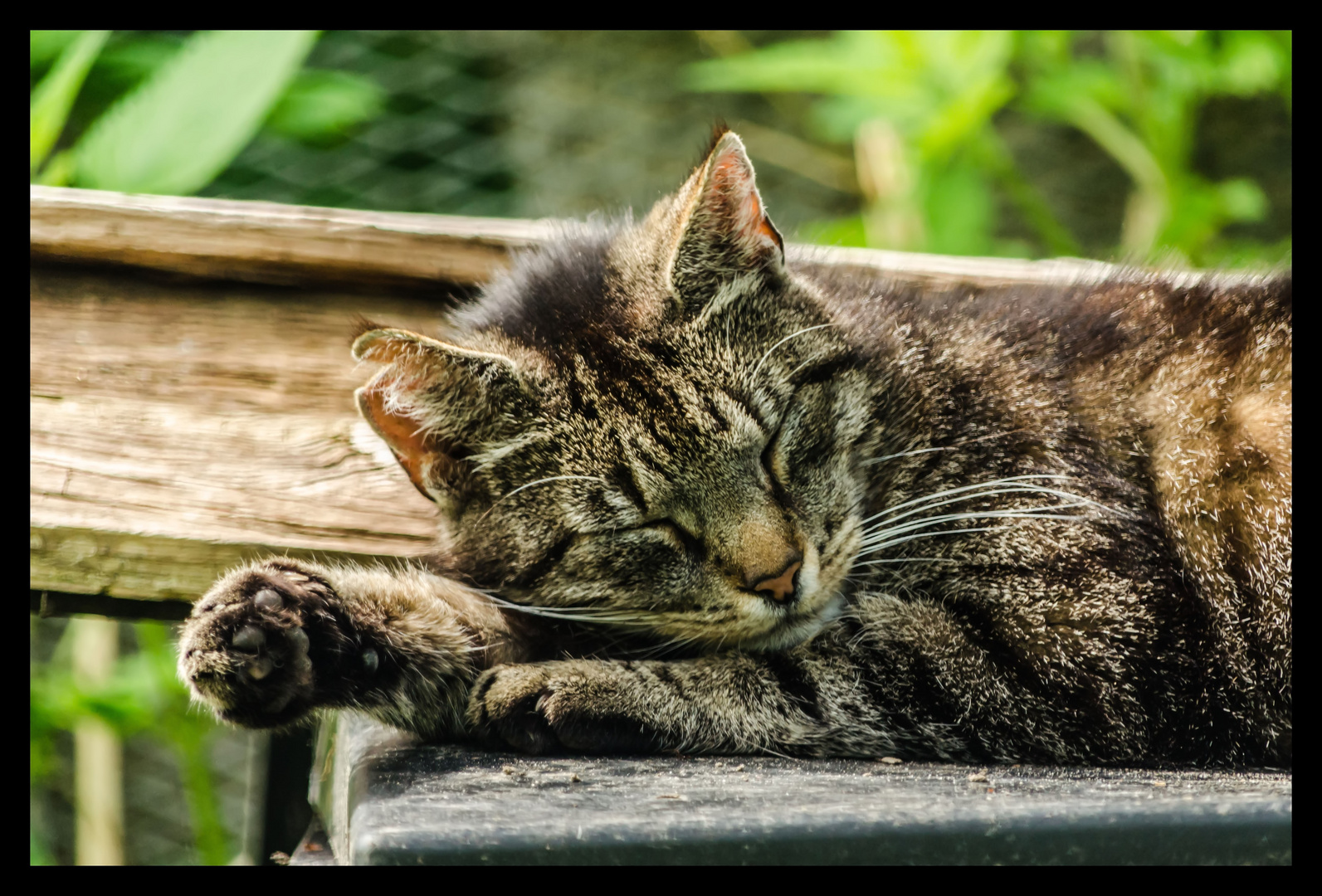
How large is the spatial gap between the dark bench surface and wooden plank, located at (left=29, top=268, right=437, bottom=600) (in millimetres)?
1207

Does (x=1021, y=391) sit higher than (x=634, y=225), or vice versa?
(x=634, y=225)

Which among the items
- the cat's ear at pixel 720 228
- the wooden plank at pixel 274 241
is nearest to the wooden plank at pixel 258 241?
the wooden plank at pixel 274 241

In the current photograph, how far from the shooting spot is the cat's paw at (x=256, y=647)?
5.63 feet

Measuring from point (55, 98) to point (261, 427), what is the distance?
1233mm

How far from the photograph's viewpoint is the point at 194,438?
2.88 metres

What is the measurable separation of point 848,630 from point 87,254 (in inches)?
93.5

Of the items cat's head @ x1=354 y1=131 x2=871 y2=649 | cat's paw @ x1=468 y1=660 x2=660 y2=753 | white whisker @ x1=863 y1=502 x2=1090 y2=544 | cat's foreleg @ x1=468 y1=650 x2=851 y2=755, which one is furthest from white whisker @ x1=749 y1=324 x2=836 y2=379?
cat's paw @ x1=468 y1=660 x2=660 y2=753

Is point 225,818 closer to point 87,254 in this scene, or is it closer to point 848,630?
point 87,254

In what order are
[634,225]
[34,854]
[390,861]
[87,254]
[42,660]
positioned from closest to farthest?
[390,861] → [634,225] → [87,254] → [34,854] → [42,660]

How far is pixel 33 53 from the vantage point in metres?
3.79

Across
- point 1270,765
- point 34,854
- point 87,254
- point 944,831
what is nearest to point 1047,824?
point 944,831

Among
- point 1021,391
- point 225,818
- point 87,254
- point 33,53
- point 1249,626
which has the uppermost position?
point 33,53

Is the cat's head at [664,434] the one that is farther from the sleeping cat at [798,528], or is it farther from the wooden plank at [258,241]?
the wooden plank at [258,241]

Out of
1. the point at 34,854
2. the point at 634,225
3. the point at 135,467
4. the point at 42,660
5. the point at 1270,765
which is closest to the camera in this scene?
the point at 1270,765
